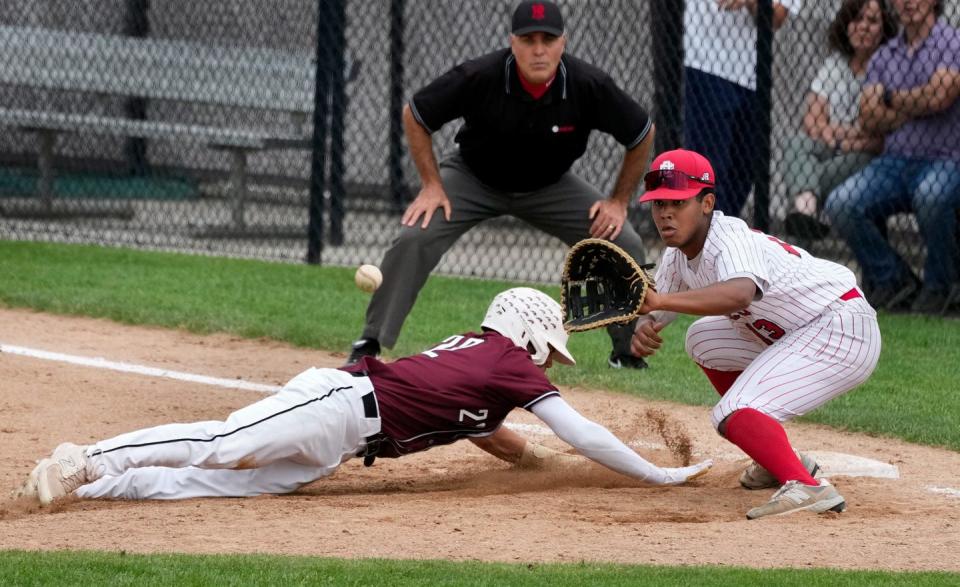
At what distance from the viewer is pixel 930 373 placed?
7.41 metres

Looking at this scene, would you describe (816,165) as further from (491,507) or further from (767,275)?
(491,507)

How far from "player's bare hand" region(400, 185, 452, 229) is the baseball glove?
69.9 inches

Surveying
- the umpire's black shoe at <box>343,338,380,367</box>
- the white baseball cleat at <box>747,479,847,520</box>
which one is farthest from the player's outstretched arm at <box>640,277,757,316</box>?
the umpire's black shoe at <box>343,338,380,367</box>

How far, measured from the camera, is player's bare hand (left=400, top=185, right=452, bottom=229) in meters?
6.71

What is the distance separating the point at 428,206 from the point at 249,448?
233cm

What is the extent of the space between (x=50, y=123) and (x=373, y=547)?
8.46 meters

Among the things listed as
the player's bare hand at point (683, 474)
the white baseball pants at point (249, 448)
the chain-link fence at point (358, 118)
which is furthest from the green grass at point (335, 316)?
the white baseball pants at point (249, 448)

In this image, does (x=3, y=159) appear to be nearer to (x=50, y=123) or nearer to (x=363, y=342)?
(x=50, y=123)

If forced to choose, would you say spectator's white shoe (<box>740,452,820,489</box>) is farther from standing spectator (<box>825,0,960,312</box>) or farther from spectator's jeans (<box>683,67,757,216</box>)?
spectator's jeans (<box>683,67,757,216</box>)

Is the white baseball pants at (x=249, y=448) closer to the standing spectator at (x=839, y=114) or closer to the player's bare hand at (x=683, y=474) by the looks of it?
the player's bare hand at (x=683, y=474)

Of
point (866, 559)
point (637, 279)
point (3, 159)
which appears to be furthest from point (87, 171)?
point (866, 559)

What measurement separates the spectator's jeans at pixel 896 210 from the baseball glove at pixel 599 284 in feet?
13.3

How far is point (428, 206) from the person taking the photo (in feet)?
22.1

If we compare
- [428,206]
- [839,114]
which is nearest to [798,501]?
[428,206]
